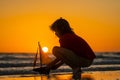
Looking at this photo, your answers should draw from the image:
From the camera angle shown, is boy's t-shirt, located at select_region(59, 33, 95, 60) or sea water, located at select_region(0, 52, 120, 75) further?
sea water, located at select_region(0, 52, 120, 75)

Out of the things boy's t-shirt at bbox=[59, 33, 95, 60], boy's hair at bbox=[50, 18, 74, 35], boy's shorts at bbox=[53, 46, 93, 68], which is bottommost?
boy's shorts at bbox=[53, 46, 93, 68]

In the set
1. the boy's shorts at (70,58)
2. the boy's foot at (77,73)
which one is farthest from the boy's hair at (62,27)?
the boy's foot at (77,73)

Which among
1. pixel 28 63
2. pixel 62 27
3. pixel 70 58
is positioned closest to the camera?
pixel 70 58

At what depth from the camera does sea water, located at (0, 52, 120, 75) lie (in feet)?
29.5

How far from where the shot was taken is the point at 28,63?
408 inches

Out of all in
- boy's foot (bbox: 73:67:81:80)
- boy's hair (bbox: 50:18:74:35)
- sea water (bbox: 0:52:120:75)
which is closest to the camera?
boy's foot (bbox: 73:67:81:80)

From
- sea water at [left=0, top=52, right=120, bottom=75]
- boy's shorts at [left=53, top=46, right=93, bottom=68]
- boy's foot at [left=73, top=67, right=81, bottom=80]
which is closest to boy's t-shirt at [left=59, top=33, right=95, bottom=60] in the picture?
boy's shorts at [left=53, top=46, right=93, bottom=68]

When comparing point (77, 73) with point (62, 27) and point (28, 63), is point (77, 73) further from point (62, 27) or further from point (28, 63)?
point (28, 63)

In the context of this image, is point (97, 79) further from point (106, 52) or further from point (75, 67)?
point (106, 52)

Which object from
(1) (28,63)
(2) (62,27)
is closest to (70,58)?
(2) (62,27)

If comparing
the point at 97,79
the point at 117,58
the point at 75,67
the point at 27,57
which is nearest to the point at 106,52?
the point at 117,58

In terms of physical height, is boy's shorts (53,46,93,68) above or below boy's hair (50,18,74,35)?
below

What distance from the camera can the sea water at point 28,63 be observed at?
8.98 metres

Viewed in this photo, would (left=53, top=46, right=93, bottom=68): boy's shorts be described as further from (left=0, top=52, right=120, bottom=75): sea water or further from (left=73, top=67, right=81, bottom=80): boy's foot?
(left=0, top=52, right=120, bottom=75): sea water
